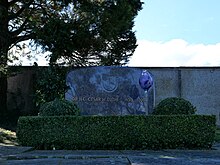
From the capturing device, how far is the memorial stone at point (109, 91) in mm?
17970

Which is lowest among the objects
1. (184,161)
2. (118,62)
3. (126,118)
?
(184,161)

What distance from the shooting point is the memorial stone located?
1797 cm

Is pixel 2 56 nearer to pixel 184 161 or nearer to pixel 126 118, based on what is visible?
pixel 126 118

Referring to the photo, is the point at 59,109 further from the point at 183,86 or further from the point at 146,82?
the point at 183,86

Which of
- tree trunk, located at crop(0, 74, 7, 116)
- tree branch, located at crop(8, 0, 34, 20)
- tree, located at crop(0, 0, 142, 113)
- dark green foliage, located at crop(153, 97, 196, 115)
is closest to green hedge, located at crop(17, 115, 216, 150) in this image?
dark green foliage, located at crop(153, 97, 196, 115)

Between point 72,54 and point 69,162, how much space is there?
12.4 metres

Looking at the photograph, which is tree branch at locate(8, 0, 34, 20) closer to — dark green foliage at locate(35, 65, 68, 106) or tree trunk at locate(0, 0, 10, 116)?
tree trunk at locate(0, 0, 10, 116)

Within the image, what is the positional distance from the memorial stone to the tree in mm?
2080

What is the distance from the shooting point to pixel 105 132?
12727 millimetres

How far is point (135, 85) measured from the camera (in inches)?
717

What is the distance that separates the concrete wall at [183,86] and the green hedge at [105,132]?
12388 millimetres

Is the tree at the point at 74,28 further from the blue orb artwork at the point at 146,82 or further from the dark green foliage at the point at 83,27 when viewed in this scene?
the blue orb artwork at the point at 146,82

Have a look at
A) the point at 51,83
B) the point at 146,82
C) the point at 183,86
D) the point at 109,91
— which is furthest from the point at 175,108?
the point at 183,86

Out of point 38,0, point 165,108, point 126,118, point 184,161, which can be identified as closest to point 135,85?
point 165,108
